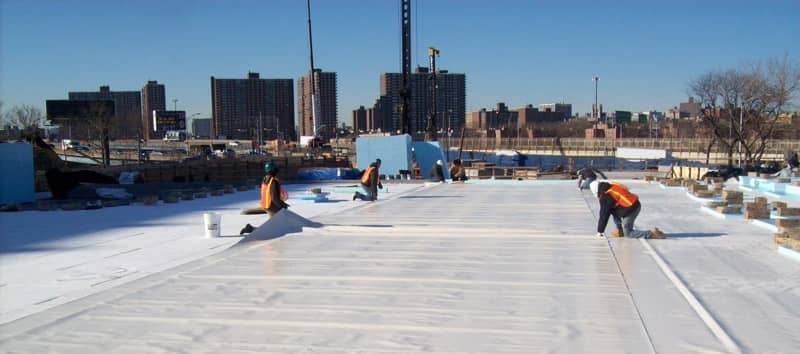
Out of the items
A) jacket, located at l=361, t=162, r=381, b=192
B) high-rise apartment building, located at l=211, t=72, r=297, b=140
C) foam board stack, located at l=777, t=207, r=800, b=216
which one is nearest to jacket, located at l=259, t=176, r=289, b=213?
jacket, located at l=361, t=162, r=381, b=192

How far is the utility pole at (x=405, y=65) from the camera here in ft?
121

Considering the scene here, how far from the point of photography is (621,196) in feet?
30.0

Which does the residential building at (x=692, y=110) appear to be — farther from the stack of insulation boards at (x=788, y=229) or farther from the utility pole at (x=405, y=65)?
the stack of insulation boards at (x=788, y=229)

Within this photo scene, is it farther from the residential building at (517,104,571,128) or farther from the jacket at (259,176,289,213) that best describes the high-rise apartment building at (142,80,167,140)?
the jacket at (259,176,289,213)

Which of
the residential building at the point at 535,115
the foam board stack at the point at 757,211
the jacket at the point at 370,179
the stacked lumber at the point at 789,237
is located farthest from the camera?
the residential building at the point at 535,115

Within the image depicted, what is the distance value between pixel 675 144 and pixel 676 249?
52.1m

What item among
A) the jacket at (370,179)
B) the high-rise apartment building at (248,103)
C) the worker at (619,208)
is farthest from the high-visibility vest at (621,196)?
the high-rise apartment building at (248,103)

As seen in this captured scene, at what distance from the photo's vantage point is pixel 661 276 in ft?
22.9

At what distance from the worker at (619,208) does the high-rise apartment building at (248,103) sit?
5396 inches

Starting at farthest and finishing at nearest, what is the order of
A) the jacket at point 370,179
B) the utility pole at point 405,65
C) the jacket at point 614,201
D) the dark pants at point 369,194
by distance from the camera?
the utility pole at point 405,65 < the dark pants at point 369,194 < the jacket at point 370,179 < the jacket at point 614,201

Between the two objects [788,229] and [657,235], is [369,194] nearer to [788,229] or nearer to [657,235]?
[657,235]

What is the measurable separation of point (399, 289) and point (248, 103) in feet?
481

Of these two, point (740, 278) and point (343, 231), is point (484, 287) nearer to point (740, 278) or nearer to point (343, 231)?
point (740, 278)

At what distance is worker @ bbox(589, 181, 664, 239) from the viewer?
9141mm
